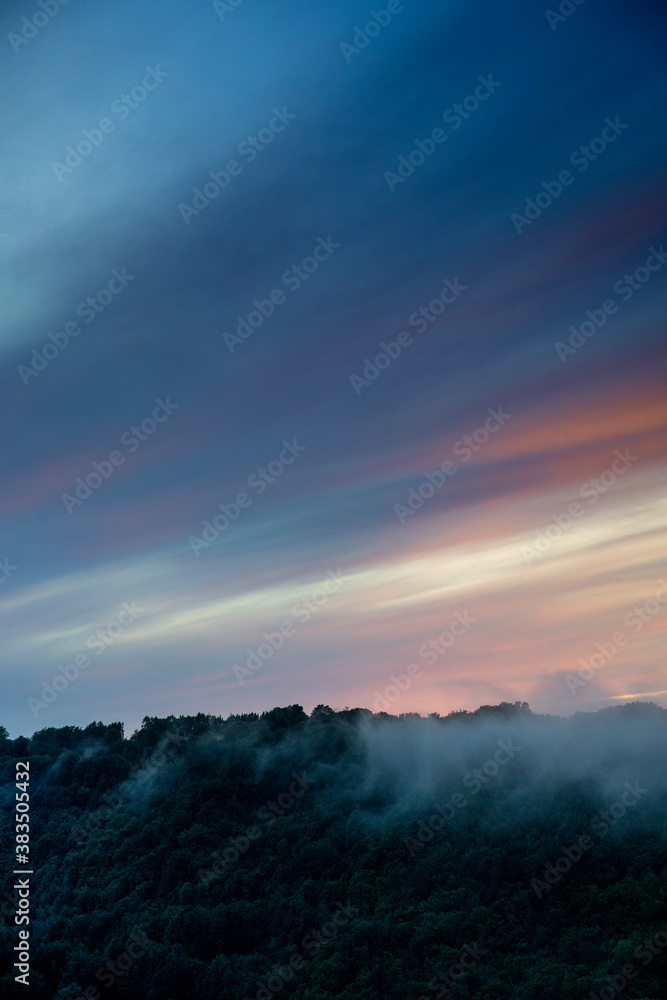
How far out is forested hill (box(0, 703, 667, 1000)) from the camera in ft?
129

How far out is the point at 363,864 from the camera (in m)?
49.7

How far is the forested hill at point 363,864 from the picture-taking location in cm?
3925

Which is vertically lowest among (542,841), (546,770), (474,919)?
(474,919)

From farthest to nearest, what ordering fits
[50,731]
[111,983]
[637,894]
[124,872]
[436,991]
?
1. [50,731]
2. [124,872]
3. [111,983]
4. [637,894]
5. [436,991]

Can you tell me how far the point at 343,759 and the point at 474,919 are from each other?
77.3 ft

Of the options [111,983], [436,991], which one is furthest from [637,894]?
[111,983]

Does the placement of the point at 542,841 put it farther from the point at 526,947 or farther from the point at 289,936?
the point at 289,936

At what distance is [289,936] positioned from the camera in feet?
152

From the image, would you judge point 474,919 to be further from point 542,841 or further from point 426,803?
point 426,803

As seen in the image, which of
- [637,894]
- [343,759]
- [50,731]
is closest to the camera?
[637,894]

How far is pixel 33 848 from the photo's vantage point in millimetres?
64625

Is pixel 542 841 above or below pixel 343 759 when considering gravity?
below

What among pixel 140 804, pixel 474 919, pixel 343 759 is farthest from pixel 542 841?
pixel 140 804

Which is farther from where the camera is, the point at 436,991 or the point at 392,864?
the point at 392,864
